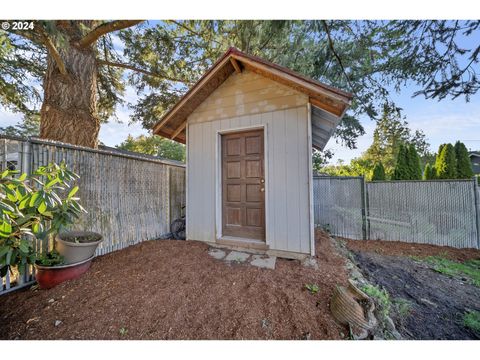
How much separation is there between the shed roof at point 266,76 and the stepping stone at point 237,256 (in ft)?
8.60

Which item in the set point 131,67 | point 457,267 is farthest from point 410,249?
point 131,67

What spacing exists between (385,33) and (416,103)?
1.52 metres

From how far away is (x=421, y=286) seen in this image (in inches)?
107

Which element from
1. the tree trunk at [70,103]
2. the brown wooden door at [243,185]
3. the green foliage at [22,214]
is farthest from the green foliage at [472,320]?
the tree trunk at [70,103]

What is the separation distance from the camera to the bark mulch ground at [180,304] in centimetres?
155

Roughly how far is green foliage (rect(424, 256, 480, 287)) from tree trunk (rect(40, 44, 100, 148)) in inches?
282

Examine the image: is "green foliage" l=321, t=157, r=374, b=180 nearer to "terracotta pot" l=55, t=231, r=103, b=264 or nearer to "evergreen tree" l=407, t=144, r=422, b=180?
"evergreen tree" l=407, t=144, r=422, b=180

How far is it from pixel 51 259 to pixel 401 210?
671 cm

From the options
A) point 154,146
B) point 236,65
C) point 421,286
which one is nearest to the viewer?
point 421,286

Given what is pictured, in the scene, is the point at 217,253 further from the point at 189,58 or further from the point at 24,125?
the point at 24,125

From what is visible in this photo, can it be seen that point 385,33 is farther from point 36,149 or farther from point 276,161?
point 36,149

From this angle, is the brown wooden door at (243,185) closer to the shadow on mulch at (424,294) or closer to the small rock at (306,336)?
the small rock at (306,336)

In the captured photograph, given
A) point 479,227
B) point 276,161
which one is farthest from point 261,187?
point 479,227

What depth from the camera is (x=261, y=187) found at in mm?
3340
